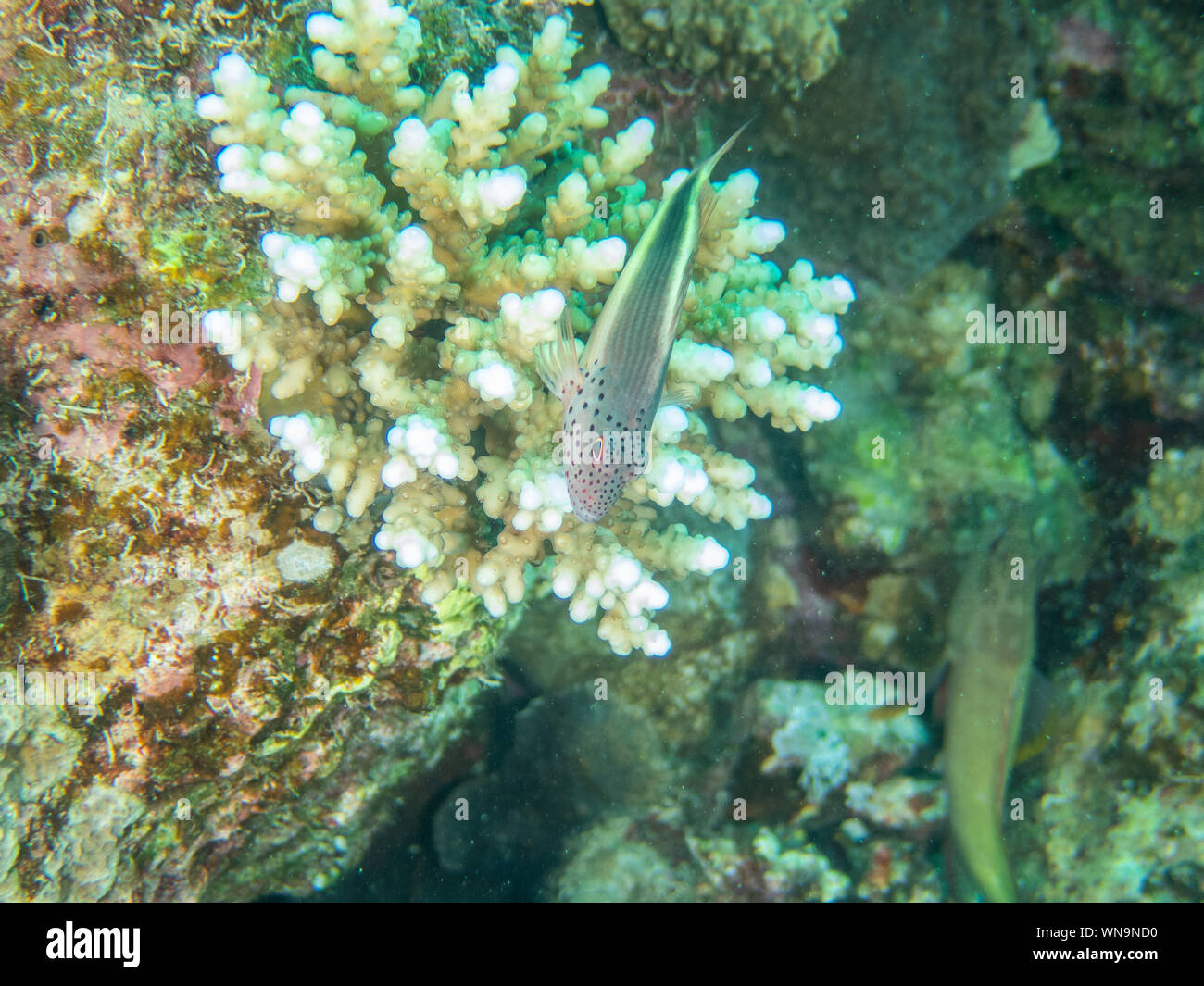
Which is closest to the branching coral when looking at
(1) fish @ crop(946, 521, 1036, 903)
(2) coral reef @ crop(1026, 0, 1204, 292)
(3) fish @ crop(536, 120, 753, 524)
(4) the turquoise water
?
(4) the turquoise water

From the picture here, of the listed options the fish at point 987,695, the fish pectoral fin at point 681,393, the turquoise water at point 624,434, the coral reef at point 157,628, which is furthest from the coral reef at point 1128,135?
the coral reef at point 157,628

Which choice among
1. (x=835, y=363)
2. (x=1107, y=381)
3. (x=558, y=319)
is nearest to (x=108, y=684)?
(x=558, y=319)

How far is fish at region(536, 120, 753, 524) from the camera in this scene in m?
2.22

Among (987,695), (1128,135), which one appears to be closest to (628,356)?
(987,695)

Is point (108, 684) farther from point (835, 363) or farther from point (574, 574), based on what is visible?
point (835, 363)

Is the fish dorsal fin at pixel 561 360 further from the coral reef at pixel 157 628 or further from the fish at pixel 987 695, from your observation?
the fish at pixel 987 695

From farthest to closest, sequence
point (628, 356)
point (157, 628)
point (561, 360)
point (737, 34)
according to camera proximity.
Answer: point (737, 34)
point (157, 628)
point (561, 360)
point (628, 356)

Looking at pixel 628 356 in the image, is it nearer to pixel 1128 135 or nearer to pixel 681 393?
pixel 681 393

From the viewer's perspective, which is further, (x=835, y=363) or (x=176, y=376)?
(x=835, y=363)

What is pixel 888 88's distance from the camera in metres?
3.64

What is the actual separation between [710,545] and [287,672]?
2008 mm

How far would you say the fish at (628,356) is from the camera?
87.4 inches

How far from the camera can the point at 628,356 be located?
88.1 inches

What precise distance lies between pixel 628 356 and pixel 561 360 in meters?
0.28
